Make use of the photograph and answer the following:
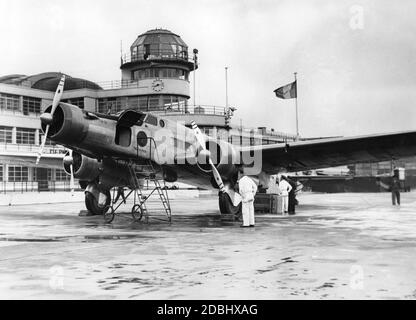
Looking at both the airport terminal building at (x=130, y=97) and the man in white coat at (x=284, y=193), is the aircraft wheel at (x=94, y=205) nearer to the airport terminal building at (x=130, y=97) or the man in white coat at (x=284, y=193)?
the man in white coat at (x=284, y=193)

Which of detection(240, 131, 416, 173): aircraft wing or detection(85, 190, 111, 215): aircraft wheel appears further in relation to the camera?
detection(85, 190, 111, 215): aircraft wheel

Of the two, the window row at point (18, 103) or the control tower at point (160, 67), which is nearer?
the window row at point (18, 103)

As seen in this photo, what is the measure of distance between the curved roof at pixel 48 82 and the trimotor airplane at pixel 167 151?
42.2m

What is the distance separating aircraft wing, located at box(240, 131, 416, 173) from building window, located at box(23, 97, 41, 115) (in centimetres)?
4052

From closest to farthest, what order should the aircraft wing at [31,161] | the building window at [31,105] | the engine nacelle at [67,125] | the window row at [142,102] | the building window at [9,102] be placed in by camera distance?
the engine nacelle at [67,125]
the aircraft wing at [31,161]
the building window at [9,102]
the building window at [31,105]
the window row at [142,102]

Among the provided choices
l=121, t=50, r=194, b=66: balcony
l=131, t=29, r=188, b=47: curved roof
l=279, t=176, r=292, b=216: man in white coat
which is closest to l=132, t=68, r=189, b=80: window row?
l=121, t=50, r=194, b=66: balcony

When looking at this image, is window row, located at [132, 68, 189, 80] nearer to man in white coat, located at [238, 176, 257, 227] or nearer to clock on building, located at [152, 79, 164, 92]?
clock on building, located at [152, 79, 164, 92]

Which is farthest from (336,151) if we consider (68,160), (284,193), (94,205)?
(68,160)

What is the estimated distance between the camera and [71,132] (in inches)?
599

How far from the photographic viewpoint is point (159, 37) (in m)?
59.0

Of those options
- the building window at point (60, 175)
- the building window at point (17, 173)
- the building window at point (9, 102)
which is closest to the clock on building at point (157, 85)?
the building window at point (60, 175)

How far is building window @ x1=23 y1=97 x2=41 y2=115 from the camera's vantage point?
183 feet

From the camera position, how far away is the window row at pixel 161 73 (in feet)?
192
